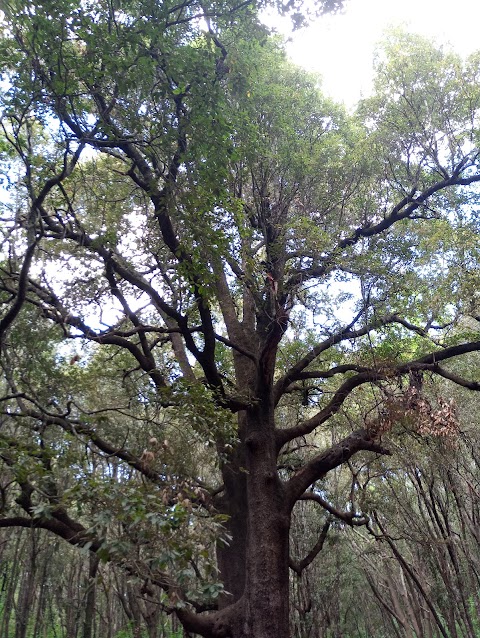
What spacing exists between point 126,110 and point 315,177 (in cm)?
338

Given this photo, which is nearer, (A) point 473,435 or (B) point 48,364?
(B) point 48,364

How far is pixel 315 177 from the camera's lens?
783cm

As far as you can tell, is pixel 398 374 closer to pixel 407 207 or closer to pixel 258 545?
pixel 258 545

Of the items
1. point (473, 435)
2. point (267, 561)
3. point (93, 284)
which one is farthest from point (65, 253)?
point (473, 435)

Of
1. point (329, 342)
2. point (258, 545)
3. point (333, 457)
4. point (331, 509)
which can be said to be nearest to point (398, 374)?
point (329, 342)

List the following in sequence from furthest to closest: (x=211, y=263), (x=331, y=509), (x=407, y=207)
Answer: (x=407, y=207)
(x=331, y=509)
(x=211, y=263)

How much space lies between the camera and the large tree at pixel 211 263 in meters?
4.40

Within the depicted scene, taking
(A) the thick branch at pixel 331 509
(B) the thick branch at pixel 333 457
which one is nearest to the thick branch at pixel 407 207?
(B) the thick branch at pixel 333 457

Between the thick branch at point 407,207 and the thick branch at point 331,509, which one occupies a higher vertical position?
the thick branch at point 407,207

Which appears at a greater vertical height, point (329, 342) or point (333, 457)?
point (329, 342)

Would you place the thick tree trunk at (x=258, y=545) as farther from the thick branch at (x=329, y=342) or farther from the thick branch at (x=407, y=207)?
the thick branch at (x=407, y=207)

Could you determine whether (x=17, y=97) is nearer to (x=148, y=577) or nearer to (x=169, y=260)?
(x=169, y=260)

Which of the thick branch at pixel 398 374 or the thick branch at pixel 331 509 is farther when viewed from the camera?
the thick branch at pixel 331 509

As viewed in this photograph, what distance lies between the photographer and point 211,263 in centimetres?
597
